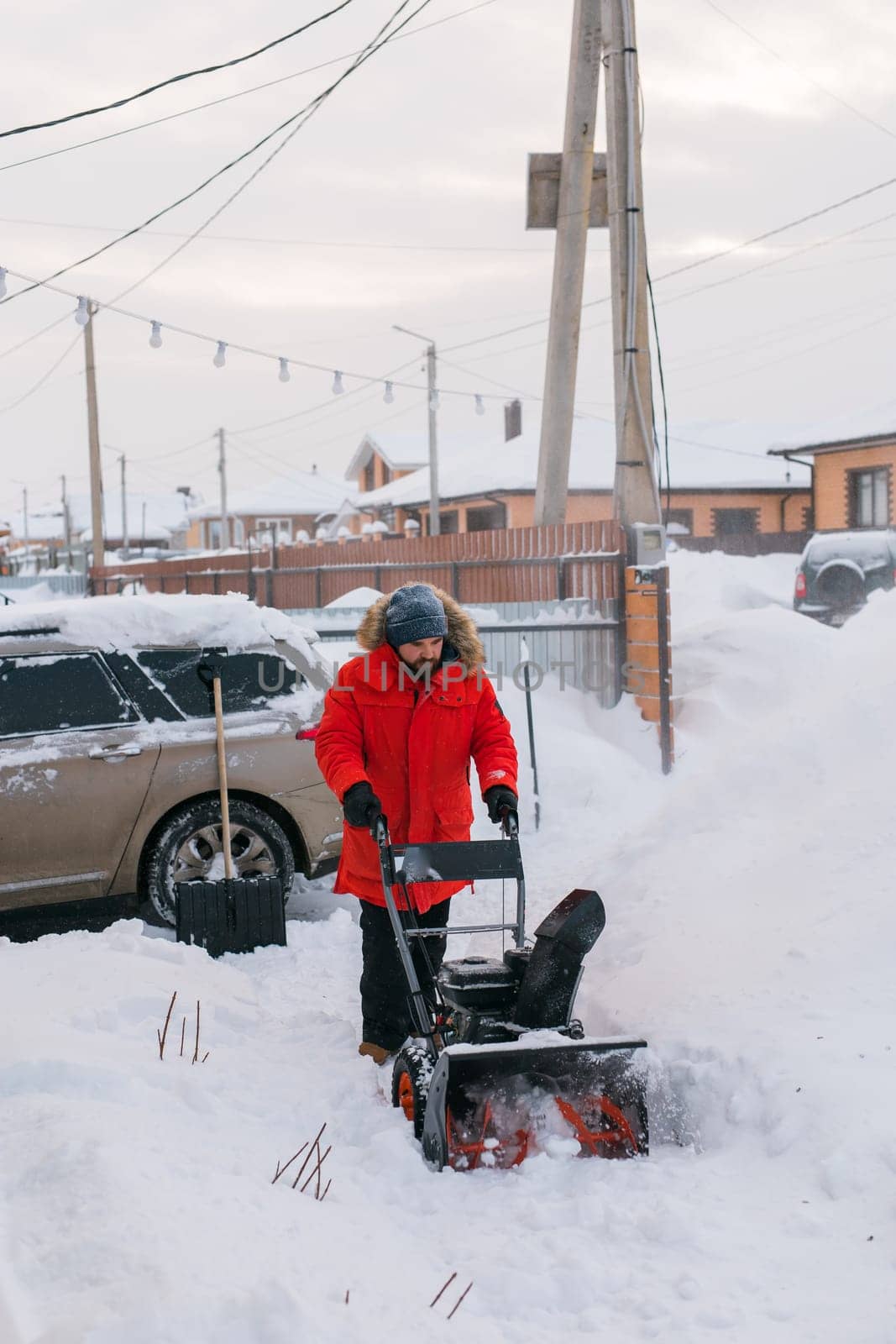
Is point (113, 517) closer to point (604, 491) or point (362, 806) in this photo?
point (604, 491)

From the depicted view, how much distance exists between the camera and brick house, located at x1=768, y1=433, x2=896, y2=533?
31.1 metres

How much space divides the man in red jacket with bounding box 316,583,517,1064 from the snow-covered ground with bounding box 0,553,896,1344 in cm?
66

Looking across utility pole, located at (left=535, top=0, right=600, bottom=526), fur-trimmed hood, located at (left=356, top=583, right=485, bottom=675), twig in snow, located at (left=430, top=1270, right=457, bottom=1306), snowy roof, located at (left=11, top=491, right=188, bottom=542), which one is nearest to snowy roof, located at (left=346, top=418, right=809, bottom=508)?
utility pole, located at (left=535, top=0, right=600, bottom=526)

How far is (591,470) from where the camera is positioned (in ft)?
119

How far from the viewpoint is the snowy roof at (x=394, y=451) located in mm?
51844

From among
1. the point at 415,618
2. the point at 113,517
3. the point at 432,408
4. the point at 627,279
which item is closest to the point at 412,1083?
the point at 415,618

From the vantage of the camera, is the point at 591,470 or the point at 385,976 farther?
the point at 591,470

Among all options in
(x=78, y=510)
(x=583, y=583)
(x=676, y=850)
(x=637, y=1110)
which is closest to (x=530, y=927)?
(x=676, y=850)

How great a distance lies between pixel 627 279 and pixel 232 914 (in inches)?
275

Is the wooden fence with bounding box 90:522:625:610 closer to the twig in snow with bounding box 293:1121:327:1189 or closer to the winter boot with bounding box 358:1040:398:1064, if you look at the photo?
the winter boot with bounding box 358:1040:398:1064

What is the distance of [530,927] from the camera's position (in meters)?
6.74

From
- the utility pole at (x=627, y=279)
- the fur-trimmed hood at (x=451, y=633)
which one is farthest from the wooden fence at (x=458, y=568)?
the fur-trimmed hood at (x=451, y=633)

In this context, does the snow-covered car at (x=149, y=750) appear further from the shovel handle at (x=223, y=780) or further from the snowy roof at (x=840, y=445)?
the snowy roof at (x=840, y=445)

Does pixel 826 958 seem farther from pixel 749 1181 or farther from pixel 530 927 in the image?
pixel 530 927
